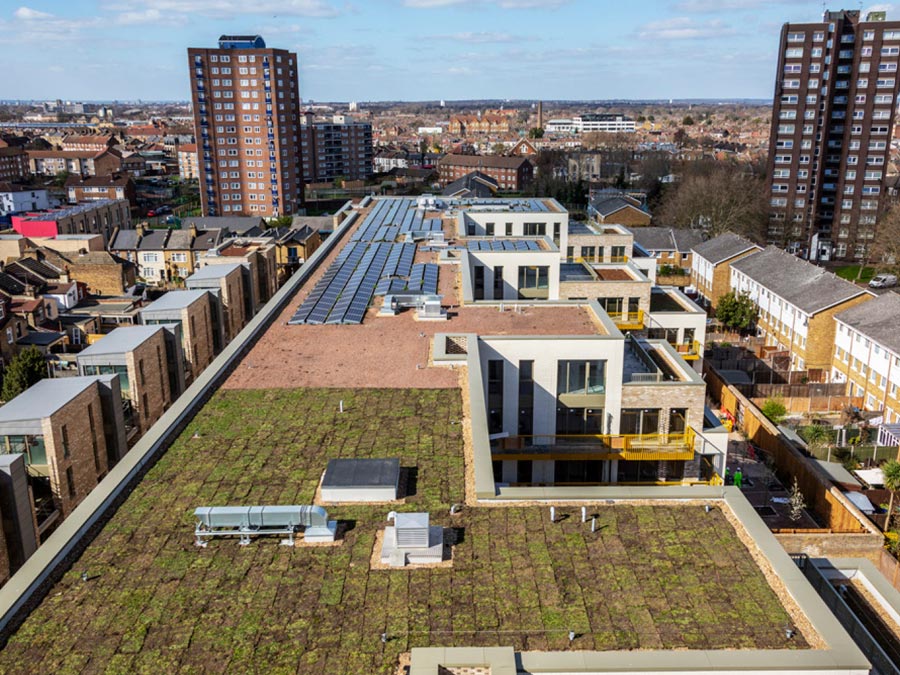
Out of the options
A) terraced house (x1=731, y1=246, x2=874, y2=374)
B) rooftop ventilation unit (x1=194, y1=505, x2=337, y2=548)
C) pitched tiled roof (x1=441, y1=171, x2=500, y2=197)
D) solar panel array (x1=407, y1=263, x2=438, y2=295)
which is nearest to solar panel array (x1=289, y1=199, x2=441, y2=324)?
solar panel array (x1=407, y1=263, x2=438, y2=295)

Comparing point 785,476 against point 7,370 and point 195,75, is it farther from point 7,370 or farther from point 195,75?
point 195,75

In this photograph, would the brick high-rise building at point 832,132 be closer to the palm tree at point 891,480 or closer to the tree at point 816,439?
the tree at point 816,439

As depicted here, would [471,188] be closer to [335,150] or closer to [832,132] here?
[832,132]

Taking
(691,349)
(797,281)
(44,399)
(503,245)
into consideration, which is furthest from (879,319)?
(44,399)

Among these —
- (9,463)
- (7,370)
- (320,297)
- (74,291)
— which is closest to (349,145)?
(74,291)

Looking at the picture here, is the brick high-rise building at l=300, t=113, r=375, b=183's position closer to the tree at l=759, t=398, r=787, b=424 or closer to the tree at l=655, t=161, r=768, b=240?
the tree at l=655, t=161, r=768, b=240
